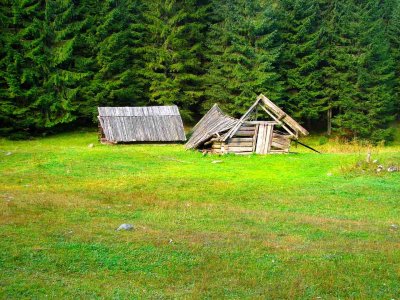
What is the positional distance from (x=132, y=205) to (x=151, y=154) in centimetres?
1351

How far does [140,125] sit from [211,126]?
649 cm

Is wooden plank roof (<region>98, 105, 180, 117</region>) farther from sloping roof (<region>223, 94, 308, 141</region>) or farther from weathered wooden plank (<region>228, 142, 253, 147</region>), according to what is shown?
weathered wooden plank (<region>228, 142, 253, 147</region>)

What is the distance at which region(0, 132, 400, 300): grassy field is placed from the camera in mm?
9477

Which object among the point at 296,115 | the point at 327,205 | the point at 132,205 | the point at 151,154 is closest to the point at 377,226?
the point at 327,205

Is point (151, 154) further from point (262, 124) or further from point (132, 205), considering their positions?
point (132, 205)

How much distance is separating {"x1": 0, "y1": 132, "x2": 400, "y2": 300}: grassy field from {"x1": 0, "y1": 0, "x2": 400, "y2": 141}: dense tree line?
18668 mm

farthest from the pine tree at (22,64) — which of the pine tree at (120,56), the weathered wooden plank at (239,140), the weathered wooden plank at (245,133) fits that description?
the weathered wooden plank at (245,133)

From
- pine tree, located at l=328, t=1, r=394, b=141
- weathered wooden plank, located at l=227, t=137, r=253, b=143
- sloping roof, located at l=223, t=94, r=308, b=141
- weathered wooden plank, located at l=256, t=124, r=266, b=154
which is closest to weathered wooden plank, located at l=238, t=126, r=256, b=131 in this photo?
sloping roof, located at l=223, t=94, r=308, b=141

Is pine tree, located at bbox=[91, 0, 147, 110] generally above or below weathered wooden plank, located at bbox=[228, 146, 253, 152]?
above

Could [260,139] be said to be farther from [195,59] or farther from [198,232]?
[198,232]

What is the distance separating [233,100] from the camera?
46.1 m

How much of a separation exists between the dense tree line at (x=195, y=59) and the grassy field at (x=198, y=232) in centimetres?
1867

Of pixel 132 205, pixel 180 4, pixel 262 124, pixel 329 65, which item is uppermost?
pixel 180 4

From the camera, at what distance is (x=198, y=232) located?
44.1ft
